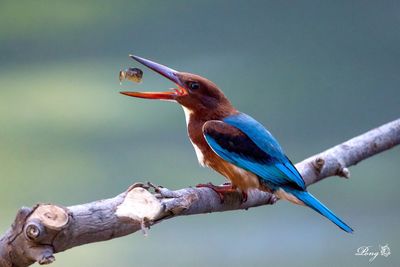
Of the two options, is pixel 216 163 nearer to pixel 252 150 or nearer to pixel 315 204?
pixel 252 150

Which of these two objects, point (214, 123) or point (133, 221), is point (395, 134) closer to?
point (214, 123)

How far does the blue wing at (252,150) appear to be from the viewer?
72.4 inches

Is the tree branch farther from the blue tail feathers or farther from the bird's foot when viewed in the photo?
the blue tail feathers

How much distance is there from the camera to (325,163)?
78.7 inches

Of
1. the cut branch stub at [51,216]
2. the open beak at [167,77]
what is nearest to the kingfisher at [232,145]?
the open beak at [167,77]

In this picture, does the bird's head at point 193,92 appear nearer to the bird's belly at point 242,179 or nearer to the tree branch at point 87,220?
the bird's belly at point 242,179

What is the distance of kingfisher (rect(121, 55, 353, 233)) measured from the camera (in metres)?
1.83

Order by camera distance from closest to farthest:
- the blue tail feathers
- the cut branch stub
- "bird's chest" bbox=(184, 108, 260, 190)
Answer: the cut branch stub → the blue tail feathers → "bird's chest" bbox=(184, 108, 260, 190)

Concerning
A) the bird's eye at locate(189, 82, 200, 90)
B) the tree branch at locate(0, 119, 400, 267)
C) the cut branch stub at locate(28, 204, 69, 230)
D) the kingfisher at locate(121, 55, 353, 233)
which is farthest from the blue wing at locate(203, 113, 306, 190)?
the cut branch stub at locate(28, 204, 69, 230)

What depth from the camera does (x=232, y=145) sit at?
74.4 inches

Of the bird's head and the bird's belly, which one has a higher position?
the bird's head

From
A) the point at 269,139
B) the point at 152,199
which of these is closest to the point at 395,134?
the point at 269,139

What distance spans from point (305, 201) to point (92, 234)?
0.66 metres

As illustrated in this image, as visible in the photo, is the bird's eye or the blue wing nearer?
the blue wing
